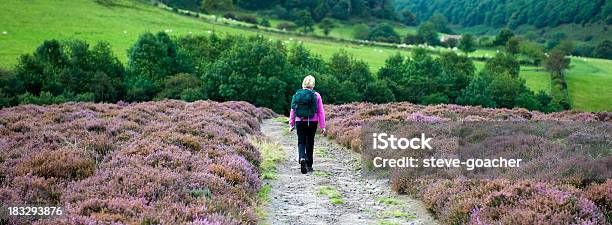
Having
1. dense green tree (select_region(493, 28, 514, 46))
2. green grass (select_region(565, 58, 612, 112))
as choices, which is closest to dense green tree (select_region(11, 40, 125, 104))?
green grass (select_region(565, 58, 612, 112))

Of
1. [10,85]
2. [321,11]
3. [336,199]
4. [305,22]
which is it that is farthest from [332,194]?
[321,11]

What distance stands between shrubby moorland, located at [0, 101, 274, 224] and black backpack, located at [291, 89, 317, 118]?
6.62ft

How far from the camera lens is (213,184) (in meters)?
10.5

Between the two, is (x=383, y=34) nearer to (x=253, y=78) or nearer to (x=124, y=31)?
(x=124, y=31)

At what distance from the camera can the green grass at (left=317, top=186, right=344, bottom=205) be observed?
11.6 metres

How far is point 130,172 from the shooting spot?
34.4ft

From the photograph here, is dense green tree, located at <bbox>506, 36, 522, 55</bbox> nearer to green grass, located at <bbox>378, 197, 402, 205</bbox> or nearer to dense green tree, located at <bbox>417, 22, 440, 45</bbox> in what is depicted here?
dense green tree, located at <bbox>417, 22, 440, 45</bbox>

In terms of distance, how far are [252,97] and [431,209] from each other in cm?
5725

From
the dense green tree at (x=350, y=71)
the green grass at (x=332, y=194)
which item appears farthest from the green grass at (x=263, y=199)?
the dense green tree at (x=350, y=71)

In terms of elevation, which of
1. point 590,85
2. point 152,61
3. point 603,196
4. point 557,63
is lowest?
point 590,85

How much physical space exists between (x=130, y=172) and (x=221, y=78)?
193ft

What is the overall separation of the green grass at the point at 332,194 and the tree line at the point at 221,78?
45.8m

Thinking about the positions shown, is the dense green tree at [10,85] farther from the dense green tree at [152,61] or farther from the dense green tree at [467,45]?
the dense green tree at [467,45]

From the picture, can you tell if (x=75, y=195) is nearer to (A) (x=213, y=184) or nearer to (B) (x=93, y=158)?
(A) (x=213, y=184)
